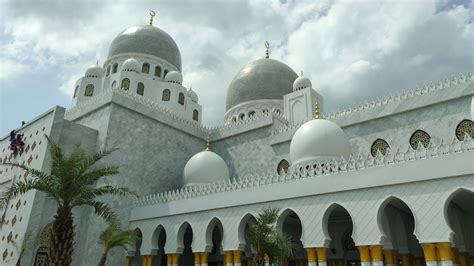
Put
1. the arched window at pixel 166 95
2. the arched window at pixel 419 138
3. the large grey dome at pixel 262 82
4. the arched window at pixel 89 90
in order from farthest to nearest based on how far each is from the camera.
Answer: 1. the large grey dome at pixel 262 82
2. the arched window at pixel 166 95
3. the arched window at pixel 89 90
4. the arched window at pixel 419 138

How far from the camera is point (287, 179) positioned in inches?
440

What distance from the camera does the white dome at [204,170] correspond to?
15289 mm

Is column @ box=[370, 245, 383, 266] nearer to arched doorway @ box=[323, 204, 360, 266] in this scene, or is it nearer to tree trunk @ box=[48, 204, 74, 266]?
arched doorway @ box=[323, 204, 360, 266]

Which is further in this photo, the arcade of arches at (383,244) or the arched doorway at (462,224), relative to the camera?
the arched doorway at (462,224)

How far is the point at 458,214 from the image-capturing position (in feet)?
36.8

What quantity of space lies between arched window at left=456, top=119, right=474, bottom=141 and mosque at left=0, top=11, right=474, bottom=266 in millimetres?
36

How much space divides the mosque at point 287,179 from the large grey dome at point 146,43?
8.10 ft

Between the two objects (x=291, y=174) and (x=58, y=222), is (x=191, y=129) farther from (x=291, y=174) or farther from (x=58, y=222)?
(x=58, y=222)

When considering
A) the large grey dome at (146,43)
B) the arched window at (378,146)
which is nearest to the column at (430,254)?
the arched window at (378,146)

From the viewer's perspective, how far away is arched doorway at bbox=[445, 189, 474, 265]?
32.8 ft

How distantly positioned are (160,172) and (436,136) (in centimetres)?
1124

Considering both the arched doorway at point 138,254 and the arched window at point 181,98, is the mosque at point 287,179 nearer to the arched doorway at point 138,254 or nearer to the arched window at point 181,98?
the arched doorway at point 138,254

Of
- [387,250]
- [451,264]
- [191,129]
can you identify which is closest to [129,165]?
[191,129]

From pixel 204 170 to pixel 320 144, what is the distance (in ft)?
17.5
